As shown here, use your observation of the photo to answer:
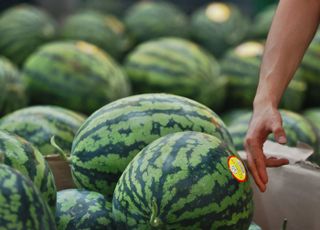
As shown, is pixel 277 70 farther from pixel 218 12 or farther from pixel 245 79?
pixel 218 12

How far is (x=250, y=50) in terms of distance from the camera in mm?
4145

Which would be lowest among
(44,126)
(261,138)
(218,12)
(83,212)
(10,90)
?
(218,12)

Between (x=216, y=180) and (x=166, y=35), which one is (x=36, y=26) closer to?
(x=166, y=35)

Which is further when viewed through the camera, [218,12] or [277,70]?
[218,12]

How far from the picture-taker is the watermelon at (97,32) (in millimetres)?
4723

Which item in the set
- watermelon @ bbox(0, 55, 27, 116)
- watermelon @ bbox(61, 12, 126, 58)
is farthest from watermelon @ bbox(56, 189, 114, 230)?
watermelon @ bbox(61, 12, 126, 58)

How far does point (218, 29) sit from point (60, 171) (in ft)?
10.3

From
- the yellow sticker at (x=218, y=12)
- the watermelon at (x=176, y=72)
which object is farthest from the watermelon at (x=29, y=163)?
the yellow sticker at (x=218, y=12)

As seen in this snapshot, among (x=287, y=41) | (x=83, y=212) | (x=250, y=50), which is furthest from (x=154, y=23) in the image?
(x=83, y=212)

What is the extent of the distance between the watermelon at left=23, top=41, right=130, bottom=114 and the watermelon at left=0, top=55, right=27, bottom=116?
9 cm

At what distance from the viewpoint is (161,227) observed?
1510mm

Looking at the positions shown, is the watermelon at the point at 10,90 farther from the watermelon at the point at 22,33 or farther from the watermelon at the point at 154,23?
the watermelon at the point at 154,23

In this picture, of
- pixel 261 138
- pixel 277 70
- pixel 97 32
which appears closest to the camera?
pixel 261 138

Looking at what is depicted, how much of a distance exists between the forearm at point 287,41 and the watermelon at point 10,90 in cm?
176
